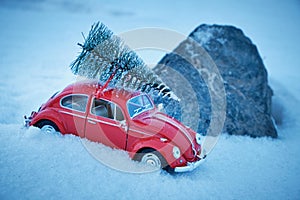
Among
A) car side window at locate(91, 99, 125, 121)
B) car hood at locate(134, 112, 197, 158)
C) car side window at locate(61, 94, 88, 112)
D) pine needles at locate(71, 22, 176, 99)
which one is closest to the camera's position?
pine needles at locate(71, 22, 176, 99)

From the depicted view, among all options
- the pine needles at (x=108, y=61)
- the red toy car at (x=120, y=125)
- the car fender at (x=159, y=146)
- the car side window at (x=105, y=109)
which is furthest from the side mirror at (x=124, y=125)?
the pine needles at (x=108, y=61)

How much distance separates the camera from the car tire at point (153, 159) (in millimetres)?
2908

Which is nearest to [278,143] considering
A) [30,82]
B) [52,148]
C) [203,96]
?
[203,96]

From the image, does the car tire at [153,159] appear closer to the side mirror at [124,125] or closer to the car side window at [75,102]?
the side mirror at [124,125]

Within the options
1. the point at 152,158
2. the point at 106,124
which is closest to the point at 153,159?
the point at 152,158

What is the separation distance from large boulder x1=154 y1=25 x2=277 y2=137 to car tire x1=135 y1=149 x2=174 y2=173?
56.3 inches

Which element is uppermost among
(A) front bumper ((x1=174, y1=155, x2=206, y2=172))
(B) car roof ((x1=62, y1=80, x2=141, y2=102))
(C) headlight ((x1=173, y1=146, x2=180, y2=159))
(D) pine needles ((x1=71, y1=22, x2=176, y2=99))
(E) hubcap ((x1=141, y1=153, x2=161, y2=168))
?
(D) pine needles ((x1=71, y1=22, x2=176, y2=99))

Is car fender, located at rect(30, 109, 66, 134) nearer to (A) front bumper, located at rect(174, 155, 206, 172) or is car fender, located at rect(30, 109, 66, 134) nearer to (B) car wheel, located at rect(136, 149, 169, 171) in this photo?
(B) car wheel, located at rect(136, 149, 169, 171)

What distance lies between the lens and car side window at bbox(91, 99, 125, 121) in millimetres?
3096

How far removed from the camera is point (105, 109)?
10.3 ft

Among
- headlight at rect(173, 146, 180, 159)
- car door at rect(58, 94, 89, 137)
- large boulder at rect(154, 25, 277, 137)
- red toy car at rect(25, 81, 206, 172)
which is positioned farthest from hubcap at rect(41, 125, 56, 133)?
large boulder at rect(154, 25, 277, 137)

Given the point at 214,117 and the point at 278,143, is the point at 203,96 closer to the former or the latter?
the point at 214,117

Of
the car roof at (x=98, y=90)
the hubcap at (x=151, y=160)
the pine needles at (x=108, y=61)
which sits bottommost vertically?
the hubcap at (x=151, y=160)

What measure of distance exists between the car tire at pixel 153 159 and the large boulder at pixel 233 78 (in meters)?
1.43
